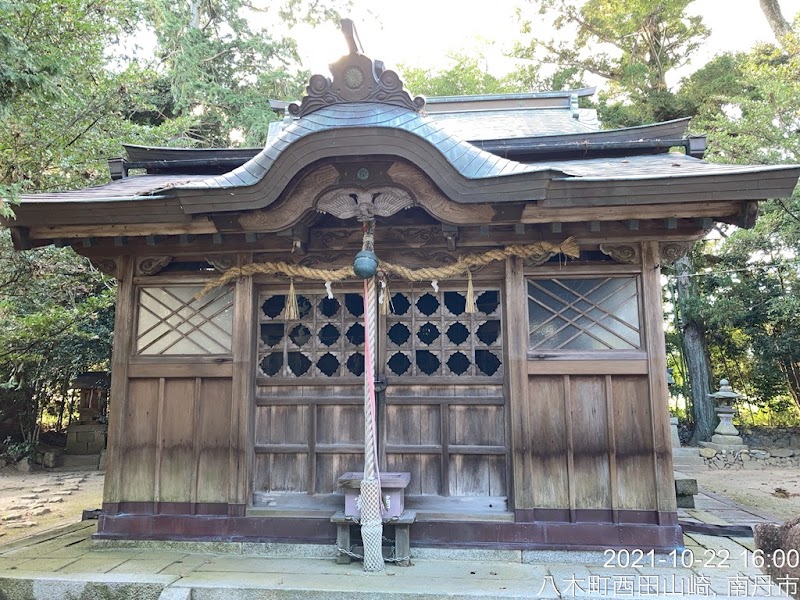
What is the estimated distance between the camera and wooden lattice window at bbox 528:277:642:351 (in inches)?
208

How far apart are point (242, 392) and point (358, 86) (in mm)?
3270

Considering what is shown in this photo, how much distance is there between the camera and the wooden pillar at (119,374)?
218 inches

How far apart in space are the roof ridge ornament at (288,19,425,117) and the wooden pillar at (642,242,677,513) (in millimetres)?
2805

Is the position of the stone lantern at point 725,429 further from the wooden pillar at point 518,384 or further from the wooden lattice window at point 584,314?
the wooden pillar at point 518,384

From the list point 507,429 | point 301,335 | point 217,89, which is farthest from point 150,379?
point 217,89

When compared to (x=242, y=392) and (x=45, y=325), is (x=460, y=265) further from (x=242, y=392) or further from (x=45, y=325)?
(x=45, y=325)

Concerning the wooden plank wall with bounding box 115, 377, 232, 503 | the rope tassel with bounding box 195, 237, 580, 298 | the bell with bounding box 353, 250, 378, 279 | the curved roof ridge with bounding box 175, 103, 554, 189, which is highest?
the curved roof ridge with bounding box 175, 103, 554, 189

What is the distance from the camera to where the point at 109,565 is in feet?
16.0

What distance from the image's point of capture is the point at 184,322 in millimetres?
5750

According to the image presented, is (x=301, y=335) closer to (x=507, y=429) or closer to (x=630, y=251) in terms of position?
(x=507, y=429)

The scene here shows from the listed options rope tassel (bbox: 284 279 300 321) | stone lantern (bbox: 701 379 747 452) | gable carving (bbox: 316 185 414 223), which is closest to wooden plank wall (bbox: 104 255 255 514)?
rope tassel (bbox: 284 279 300 321)

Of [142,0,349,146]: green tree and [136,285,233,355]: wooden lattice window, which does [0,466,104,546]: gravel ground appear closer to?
[136,285,233,355]: wooden lattice window

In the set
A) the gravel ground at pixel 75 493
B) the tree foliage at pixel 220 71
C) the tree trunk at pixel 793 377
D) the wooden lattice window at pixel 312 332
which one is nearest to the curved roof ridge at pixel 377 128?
the wooden lattice window at pixel 312 332

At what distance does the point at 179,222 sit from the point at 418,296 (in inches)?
101
